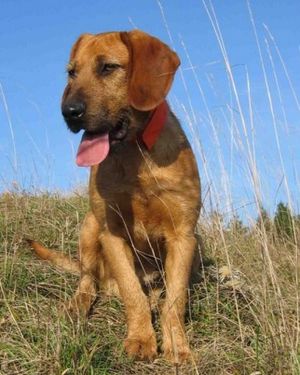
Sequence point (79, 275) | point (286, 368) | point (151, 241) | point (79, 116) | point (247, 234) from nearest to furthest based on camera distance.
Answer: point (286, 368) → point (79, 116) → point (151, 241) → point (79, 275) → point (247, 234)

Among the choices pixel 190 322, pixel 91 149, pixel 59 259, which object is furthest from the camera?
pixel 59 259

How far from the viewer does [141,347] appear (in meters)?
3.58

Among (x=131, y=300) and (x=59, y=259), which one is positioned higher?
(x=59, y=259)

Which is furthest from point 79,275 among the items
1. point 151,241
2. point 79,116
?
point 79,116

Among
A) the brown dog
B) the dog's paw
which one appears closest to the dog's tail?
the brown dog

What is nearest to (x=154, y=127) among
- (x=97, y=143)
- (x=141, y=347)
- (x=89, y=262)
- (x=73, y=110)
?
(x=97, y=143)

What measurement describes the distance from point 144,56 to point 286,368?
196 centimetres

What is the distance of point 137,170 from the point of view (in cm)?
395

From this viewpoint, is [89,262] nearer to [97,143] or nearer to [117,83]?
[97,143]

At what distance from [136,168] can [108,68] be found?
0.63m

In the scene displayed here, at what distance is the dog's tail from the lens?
4.80m

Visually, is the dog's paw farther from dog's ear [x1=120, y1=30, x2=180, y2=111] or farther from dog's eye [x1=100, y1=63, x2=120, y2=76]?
dog's eye [x1=100, y1=63, x2=120, y2=76]

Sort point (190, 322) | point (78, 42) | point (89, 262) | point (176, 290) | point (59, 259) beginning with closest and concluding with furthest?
point (176, 290) < point (190, 322) < point (78, 42) < point (89, 262) < point (59, 259)

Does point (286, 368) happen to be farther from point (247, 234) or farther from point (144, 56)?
point (247, 234)
